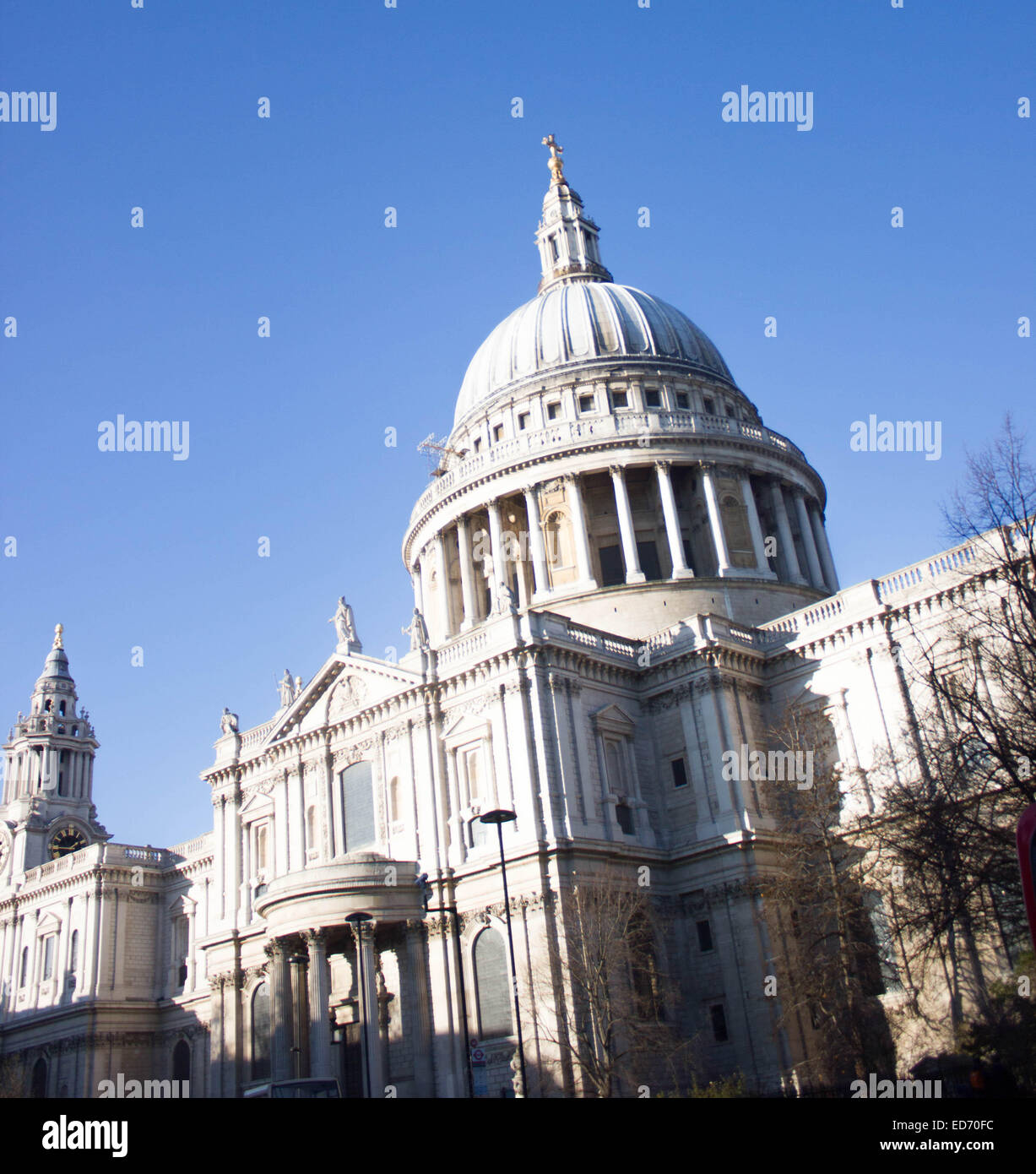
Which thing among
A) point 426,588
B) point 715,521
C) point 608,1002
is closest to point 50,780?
Answer: point 426,588

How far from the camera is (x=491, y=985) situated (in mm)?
41500

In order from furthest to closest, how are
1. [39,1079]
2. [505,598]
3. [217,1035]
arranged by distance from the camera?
[39,1079], [217,1035], [505,598]

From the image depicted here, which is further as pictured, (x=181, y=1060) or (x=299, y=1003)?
(x=181, y=1060)

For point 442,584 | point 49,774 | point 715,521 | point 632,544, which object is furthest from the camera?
point 49,774

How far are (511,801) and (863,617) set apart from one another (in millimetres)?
15479

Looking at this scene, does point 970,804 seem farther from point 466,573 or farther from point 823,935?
point 466,573

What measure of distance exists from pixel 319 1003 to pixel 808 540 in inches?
1471

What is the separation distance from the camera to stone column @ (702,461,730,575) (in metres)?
58.8

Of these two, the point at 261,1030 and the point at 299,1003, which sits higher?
the point at 299,1003

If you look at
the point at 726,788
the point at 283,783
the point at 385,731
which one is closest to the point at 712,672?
the point at 726,788
